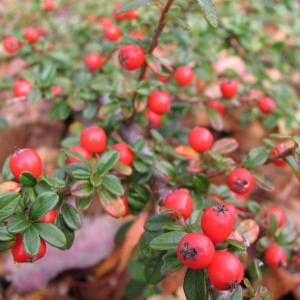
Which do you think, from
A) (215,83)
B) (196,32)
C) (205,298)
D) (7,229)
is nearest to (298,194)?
(215,83)

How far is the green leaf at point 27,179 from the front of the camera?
1.53m

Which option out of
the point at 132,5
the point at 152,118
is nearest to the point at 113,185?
the point at 132,5

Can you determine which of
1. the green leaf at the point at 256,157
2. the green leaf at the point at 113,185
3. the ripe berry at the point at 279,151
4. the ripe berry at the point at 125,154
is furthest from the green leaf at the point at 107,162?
the ripe berry at the point at 279,151

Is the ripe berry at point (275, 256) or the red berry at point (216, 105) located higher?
the red berry at point (216, 105)

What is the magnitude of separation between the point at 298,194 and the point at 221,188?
6.79 ft

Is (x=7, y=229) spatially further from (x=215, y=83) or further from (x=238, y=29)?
(x=238, y=29)

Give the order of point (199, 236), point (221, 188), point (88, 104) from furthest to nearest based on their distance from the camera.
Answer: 1. point (88, 104)
2. point (221, 188)
3. point (199, 236)

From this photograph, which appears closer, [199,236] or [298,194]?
[199,236]

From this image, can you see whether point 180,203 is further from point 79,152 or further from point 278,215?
point 278,215

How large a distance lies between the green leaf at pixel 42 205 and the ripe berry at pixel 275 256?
120cm

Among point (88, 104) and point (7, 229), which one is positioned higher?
point (7, 229)

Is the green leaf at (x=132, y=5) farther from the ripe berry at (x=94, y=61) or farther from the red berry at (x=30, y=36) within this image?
the red berry at (x=30, y=36)

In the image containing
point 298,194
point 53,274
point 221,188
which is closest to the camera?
point 221,188

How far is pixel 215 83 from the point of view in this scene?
10.1 feet
